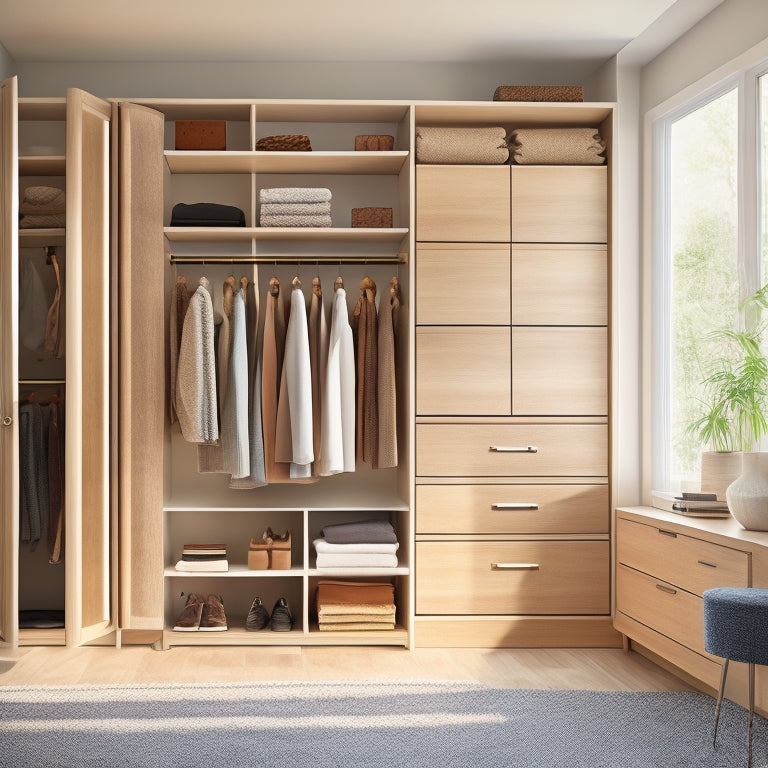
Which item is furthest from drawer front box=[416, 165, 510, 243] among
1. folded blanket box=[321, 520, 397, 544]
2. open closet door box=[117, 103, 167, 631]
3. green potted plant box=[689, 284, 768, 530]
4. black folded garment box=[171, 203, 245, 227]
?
folded blanket box=[321, 520, 397, 544]

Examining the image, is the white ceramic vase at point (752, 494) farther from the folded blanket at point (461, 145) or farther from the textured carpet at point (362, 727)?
the folded blanket at point (461, 145)

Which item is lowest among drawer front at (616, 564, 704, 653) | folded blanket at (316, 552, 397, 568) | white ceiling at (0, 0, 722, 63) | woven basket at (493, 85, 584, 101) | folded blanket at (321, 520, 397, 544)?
drawer front at (616, 564, 704, 653)

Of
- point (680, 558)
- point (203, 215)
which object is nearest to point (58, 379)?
point (203, 215)

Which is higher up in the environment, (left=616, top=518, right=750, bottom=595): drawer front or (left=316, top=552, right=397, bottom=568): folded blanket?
(left=616, top=518, right=750, bottom=595): drawer front

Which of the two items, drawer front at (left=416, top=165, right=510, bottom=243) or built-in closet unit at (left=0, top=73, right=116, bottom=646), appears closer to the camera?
built-in closet unit at (left=0, top=73, right=116, bottom=646)

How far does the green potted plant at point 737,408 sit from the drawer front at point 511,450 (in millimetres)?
508

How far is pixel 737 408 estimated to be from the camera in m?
3.67

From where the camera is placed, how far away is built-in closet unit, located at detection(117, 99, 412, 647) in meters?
4.08

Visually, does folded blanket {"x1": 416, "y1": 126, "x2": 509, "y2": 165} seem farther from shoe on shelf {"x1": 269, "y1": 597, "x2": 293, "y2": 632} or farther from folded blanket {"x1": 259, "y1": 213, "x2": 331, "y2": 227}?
shoe on shelf {"x1": 269, "y1": 597, "x2": 293, "y2": 632}

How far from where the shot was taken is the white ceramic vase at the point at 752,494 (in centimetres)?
Answer: 319

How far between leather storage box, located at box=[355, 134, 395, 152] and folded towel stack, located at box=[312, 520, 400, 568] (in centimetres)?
176

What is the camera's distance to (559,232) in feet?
13.9

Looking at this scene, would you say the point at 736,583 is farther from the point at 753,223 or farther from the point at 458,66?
the point at 458,66

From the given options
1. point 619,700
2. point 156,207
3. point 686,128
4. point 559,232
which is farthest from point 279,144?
point 619,700
